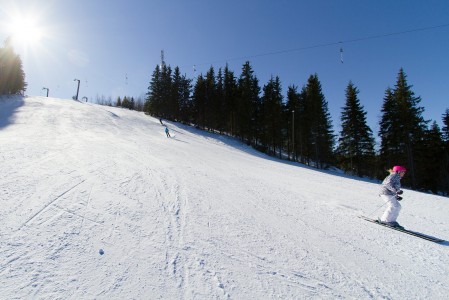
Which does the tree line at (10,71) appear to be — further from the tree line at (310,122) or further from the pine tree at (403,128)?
the pine tree at (403,128)

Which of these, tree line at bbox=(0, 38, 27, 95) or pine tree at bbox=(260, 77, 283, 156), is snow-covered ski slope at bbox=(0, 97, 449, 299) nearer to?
pine tree at bbox=(260, 77, 283, 156)

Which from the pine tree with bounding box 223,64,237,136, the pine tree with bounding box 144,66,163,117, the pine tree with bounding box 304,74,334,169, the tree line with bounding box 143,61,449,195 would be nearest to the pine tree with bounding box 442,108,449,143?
the tree line with bounding box 143,61,449,195

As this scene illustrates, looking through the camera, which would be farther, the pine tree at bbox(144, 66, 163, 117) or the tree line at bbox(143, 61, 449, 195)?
the pine tree at bbox(144, 66, 163, 117)

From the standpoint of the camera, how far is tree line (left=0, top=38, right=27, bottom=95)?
4825 cm

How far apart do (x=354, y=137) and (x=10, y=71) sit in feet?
216

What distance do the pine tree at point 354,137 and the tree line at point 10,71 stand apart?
62334 mm

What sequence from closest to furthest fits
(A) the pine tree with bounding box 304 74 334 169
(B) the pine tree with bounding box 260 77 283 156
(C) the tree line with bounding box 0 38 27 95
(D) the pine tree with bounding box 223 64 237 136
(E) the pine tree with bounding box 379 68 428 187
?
(E) the pine tree with bounding box 379 68 428 187 → (A) the pine tree with bounding box 304 74 334 169 → (B) the pine tree with bounding box 260 77 283 156 → (C) the tree line with bounding box 0 38 27 95 → (D) the pine tree with bounding box 223 64 237 136

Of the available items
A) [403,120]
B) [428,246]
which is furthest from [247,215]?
[403,120]

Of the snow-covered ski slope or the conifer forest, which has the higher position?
the conifer forest

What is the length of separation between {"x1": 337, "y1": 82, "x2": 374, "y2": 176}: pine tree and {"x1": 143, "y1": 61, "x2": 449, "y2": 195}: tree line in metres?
0.13

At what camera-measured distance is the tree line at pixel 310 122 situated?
109 feet

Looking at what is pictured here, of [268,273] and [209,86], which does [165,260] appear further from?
[209,86]

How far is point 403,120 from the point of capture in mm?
32500

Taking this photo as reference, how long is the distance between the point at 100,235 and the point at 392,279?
5365mm
